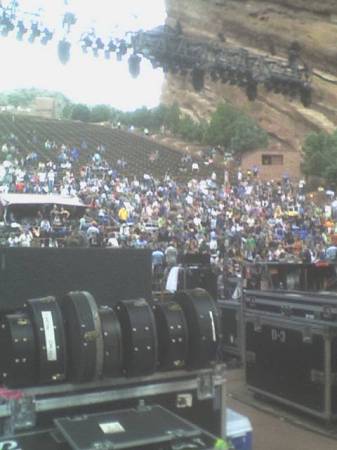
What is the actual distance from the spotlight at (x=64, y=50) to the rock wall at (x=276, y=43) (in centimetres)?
2350

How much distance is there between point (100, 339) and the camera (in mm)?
2482

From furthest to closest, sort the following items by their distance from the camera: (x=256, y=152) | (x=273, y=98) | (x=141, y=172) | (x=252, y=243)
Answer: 1. (x=273, y=98)
2. (x=256, y=152)
3. (x=141, y=172)
4. (x=252, y=243)

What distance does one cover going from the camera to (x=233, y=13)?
5653cm

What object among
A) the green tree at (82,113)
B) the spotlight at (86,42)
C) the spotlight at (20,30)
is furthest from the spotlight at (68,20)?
the green tree at (82,113)

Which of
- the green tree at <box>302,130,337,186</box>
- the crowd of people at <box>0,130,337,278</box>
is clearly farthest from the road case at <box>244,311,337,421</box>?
the green tree at <box>302,130,337,186</box>

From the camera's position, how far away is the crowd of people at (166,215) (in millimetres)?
18203

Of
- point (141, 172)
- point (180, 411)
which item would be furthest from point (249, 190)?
point (180, 411)

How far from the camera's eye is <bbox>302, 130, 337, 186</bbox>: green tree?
1831 inches

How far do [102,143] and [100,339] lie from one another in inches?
1776

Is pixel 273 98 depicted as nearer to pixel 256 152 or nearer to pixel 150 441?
pixel 256 152

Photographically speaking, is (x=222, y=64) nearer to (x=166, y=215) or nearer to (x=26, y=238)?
(x=26, y=238)

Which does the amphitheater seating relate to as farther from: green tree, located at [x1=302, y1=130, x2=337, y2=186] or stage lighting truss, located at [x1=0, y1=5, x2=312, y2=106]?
stage lighting truss, located at [x1=0, y1=5, x2=312, y2=106]

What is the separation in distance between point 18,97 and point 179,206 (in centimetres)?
9304

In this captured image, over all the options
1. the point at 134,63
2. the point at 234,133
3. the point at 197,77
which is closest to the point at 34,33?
the point at 134,63
